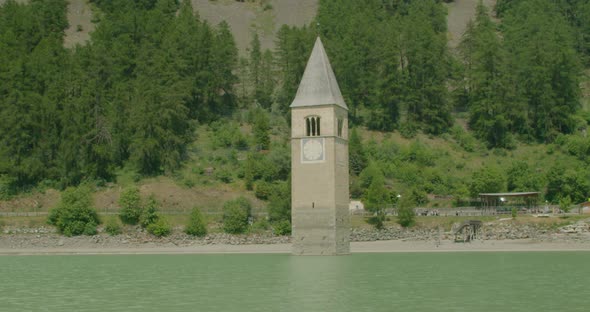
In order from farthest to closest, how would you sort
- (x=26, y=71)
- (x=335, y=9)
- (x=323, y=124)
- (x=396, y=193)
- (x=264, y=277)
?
(x=335, y=9)
(x=26, y=71)
(x=396, y=193)
(x=323, y=124)
(x=264, y=277)

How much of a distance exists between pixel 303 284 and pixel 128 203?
31726mm

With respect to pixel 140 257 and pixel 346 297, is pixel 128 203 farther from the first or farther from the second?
pixel 346 297

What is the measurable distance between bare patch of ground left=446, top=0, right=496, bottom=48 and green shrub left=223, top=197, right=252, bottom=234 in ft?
247

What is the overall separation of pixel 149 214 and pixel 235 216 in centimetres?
643

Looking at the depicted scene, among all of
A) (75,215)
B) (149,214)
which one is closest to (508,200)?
(149,214)

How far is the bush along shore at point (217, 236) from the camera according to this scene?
5840cm

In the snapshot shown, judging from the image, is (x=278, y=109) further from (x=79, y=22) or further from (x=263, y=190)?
(x=79, y=22)

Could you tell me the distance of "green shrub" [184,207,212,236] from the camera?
59.9 metres

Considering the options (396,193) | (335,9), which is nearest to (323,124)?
(396,193)

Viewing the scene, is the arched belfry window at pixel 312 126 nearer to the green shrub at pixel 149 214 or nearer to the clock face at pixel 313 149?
the clock face at pixel 313 149

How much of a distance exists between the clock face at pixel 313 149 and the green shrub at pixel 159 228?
1454 cm

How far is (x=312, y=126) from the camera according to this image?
52.0m

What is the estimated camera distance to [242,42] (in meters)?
131

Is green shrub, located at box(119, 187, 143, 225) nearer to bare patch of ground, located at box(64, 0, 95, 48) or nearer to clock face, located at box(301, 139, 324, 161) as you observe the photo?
clock face, located at box(301, 139, 324, 161)
